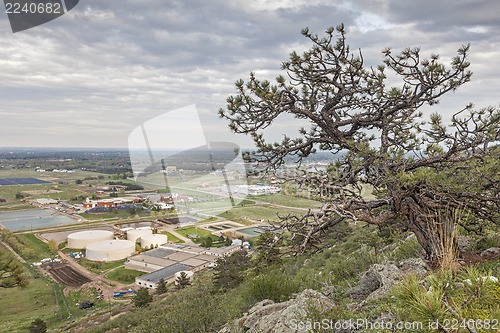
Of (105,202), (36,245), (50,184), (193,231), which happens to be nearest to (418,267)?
(193,231)

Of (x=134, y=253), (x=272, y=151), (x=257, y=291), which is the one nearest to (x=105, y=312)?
(x=134, y=253)

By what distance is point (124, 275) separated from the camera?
1510 inches

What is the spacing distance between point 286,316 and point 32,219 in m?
88.2

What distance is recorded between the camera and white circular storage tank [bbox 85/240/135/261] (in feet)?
148

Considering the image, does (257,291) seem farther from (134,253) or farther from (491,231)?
(134,253)

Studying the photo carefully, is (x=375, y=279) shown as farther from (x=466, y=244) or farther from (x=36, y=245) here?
(x=36, y=245)

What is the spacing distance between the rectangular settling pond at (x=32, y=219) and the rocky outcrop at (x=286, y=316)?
3030 inches

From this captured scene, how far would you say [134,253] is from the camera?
47812 mm

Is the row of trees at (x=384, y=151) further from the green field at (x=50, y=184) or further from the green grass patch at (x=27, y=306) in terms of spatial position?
the green field at (x=50, y=184)

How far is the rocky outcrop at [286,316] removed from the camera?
3865 mm

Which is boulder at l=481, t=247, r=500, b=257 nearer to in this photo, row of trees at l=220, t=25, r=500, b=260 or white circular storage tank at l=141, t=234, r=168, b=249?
row of trees at l=220, t=25, r=500, b=260

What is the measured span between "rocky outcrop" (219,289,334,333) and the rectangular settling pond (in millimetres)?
76951

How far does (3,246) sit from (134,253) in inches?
1004

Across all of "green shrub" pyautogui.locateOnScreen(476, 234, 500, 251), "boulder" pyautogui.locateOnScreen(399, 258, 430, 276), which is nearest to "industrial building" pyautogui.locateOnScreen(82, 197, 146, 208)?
"boulder" pyautogui.locateOnScreen(399, 258, 430, 276)
